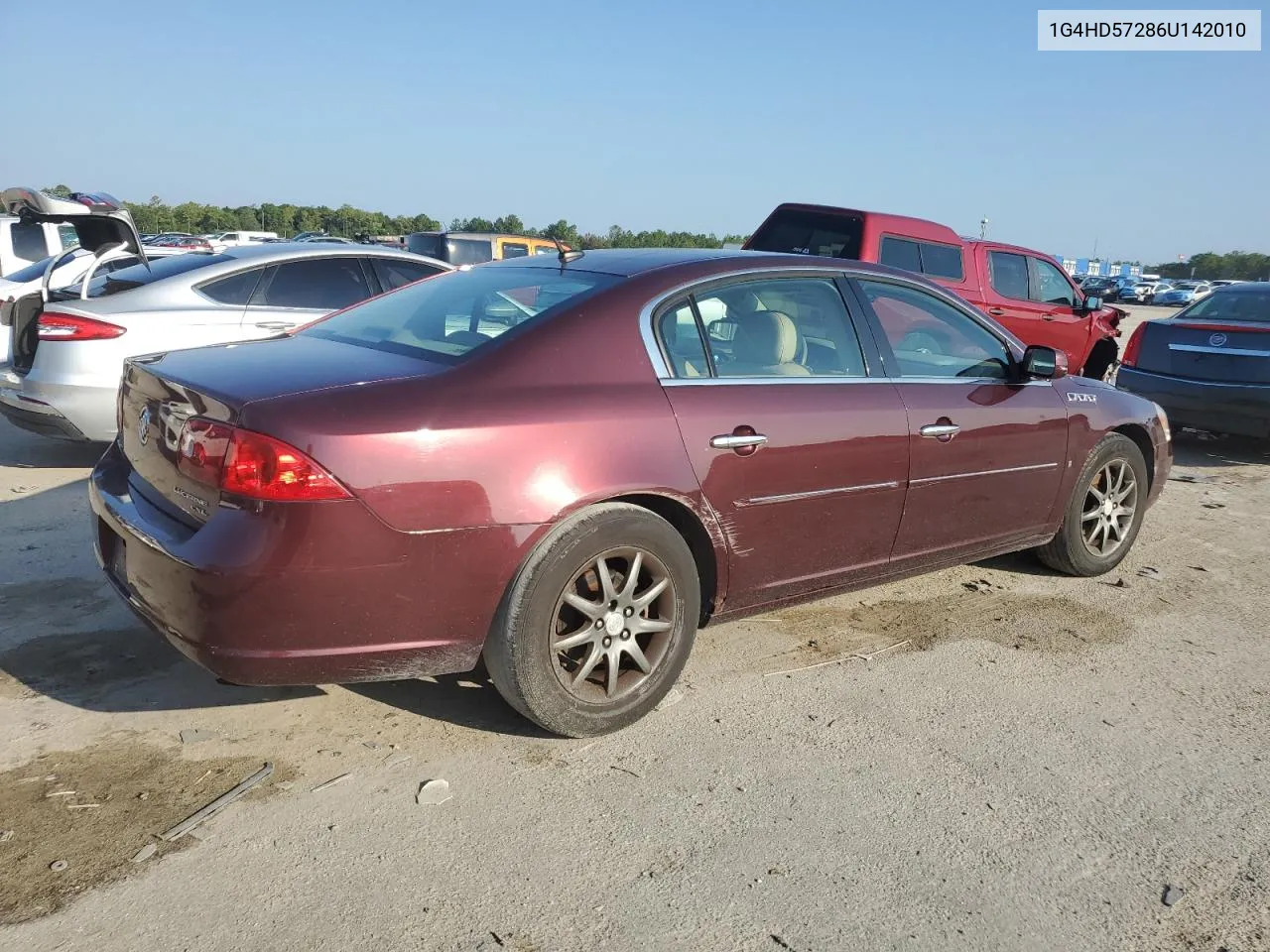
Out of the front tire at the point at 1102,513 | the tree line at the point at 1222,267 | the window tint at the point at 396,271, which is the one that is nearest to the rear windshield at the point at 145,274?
the window tint at the point at 396,271

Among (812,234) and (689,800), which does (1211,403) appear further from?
(689,800)

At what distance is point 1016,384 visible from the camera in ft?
14.6

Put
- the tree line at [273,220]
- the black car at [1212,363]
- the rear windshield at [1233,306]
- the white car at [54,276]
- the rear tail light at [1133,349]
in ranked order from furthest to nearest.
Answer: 1. the tree line at [273,220]
2. the rear tail light at [1133,349]
3. the rear windshield at [1233,306]
4. the black car at [1212,363]
5. the white car at [54,276]

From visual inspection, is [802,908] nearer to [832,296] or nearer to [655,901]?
[655,901]

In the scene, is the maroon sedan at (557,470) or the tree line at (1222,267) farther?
the tree line at (1222,267)

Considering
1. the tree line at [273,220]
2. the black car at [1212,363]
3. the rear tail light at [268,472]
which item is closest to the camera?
the rear tail light at [268,472]

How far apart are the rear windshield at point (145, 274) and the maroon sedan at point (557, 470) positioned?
3.12 meters

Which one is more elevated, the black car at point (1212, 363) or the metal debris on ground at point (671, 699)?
the black car at point (1212, 363)

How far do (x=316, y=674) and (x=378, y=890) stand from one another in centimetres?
63

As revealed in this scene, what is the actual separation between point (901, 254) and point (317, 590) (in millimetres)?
7718

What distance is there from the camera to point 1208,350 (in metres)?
8.31

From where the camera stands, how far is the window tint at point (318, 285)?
22.0 feet

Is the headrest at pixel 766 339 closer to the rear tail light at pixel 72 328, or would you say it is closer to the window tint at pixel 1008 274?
the rear tail light at pixel 72 328

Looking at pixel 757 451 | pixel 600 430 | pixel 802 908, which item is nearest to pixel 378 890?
pixel 802 908
